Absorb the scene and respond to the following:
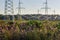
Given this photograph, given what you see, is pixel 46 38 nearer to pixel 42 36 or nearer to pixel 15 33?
pixel 42 36

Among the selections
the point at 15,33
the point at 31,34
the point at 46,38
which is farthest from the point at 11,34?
the point at 46,38

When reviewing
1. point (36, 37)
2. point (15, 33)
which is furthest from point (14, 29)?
point (36, 37)

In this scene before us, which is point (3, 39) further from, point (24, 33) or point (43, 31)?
point (43, 31)

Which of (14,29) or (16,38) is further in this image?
(14,29)

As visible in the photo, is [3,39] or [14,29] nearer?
[3,39]

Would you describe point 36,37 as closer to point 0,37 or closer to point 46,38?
point 46,38

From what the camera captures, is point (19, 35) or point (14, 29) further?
point (14, 29)

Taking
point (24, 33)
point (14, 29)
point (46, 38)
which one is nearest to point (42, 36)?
point (46, 38)
